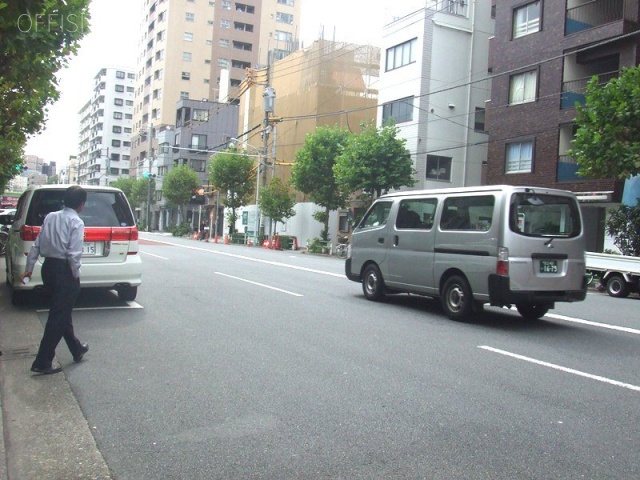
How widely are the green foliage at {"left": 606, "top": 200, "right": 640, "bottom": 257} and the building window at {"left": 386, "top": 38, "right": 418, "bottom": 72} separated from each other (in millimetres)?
17623

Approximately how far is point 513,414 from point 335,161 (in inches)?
1264

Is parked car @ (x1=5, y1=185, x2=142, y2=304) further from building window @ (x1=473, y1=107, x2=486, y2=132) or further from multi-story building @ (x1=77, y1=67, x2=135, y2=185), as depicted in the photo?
multi-story building @ (x1=77, y1=67, x2=135, y2=185)

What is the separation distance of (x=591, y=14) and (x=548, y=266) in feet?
68.4

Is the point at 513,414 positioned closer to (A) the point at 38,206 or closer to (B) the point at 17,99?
(A) the point at 38,206

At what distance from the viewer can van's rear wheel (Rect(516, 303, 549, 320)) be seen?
1000 centimetres

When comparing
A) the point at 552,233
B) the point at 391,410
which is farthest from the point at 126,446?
the point at 552,233

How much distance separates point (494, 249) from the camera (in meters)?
8.84

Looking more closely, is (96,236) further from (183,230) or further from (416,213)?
(183,230)

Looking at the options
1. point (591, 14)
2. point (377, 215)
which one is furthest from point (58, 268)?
point (591, 14)

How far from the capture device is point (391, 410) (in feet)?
16.5

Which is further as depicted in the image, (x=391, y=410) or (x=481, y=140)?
(x=481, y=140)

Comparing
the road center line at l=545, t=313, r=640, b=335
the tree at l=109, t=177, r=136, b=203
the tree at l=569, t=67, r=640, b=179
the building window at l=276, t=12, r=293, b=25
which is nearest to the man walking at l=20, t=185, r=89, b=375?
the road center line at l=545, t=313, r=640, b=335

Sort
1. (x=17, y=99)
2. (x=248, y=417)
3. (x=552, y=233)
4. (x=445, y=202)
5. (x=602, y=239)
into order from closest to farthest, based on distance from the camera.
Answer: (x=248, y=417), (x=552, y=233), (x=445, y=202), (x=17, y=99), (x=602, y=239)

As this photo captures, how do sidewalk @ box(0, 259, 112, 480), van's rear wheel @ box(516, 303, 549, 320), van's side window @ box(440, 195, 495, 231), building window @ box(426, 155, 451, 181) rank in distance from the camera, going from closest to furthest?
sidewalk @ box(0, 259, 112, 480), van's side window @ box(440, 195, 495, 231), van's rear wheel @ box(516, 303, 549, 320), building window @ box(426, 155, 451, 181)
